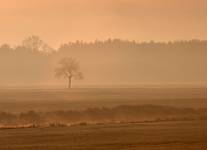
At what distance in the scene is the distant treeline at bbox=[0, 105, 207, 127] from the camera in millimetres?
56312

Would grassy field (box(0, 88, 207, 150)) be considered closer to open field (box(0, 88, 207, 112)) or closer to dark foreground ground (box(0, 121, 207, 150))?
dark foreground ground (box(0, 121, 207, 150))

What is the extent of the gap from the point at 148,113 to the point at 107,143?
2370 cm

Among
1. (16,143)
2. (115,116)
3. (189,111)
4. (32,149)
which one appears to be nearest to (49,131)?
(16,143)

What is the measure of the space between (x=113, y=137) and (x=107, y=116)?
18472 millimetres

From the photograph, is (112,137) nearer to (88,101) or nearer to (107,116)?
(107,116)

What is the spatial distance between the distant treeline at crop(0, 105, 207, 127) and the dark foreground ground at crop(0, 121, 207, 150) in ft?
18.6

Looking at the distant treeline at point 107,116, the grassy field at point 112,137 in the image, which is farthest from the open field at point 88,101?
the grassy field at point 112,137

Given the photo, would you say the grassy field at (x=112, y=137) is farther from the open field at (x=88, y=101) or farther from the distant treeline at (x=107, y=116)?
the open field at (x=88, y=101)

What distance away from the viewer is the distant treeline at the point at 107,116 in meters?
56.3

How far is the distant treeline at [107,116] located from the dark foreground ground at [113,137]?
5684 millimetres

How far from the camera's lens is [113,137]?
42938mm

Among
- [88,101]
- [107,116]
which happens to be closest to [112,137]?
[107,116]

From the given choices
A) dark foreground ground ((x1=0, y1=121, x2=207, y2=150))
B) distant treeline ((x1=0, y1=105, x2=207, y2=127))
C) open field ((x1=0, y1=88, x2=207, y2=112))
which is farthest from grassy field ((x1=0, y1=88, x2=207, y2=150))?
open field ((x1=0, y1=88, x2=207, y2=112))

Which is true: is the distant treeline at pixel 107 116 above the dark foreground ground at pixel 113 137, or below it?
above
